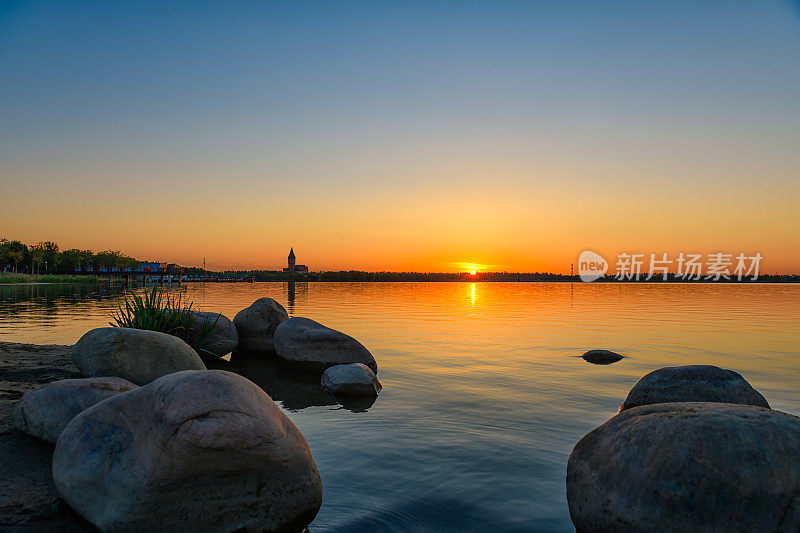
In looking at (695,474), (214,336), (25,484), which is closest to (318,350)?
(214,336)

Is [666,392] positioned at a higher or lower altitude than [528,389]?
higher

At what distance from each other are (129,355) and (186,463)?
5.59 meters

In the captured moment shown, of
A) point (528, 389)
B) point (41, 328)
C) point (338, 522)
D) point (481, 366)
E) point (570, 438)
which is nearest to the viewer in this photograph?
point (338, 522)

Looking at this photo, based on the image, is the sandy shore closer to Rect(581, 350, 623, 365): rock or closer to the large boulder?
the large boulder

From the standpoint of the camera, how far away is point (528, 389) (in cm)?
1194

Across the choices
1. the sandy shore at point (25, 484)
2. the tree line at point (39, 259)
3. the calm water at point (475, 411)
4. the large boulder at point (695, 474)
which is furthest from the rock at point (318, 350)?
the tree line at point (39, 259)

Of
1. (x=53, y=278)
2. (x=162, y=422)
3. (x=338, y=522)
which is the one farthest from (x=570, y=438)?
(x=53, y=278)

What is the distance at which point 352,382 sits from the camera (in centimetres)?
1113

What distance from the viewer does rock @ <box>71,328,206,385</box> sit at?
9.05 metres

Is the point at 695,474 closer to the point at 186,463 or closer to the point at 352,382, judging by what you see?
the point at 186,463

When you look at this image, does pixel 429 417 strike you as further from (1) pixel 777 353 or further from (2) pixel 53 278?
(2) pixel 53 278

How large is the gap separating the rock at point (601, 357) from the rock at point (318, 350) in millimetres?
7026

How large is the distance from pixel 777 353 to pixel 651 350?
400 cm

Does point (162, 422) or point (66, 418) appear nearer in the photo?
point (162, 422)
